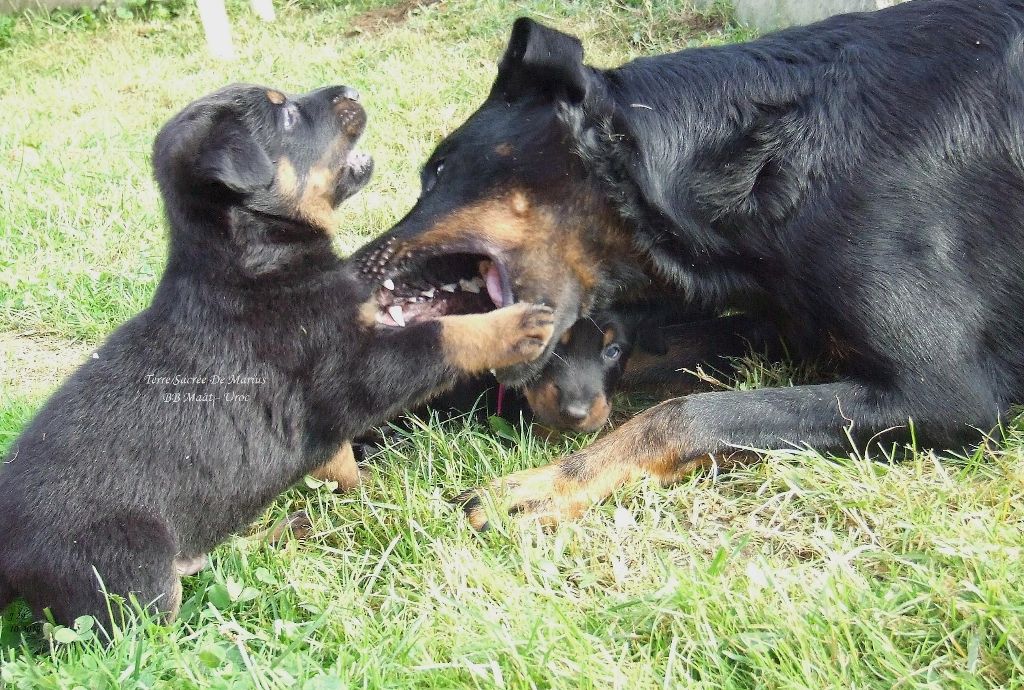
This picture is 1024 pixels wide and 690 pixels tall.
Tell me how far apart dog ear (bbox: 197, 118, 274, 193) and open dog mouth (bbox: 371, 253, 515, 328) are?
0.58 meters

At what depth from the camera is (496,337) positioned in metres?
2.98

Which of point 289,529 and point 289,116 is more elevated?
point 289,116

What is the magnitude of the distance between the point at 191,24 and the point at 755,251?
8.93 metres

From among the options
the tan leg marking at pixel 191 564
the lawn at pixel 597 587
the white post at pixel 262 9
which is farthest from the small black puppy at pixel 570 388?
the white post at pixel 262 9

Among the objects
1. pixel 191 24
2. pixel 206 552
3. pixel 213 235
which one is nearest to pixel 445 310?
pixel 213 235

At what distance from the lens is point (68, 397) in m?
2.66

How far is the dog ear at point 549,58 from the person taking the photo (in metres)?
3.16

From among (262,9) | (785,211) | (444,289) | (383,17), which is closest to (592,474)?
(444,289)

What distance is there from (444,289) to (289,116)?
809 millimetres

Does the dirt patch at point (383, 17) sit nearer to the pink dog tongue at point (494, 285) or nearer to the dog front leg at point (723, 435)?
the pink dog tongue at point (494, 285)

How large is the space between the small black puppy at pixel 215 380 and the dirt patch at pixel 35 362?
5.02 ft

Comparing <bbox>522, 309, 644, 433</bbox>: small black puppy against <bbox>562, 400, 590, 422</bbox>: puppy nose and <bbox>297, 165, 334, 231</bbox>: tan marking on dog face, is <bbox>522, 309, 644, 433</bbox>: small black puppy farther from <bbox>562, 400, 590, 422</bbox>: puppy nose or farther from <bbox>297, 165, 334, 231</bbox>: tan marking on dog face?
<bbox>297, 165, 334, 231</bbox>: tan marking on dog face

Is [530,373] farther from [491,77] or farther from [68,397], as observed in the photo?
[491,77]

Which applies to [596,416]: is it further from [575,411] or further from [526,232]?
[526,232]
